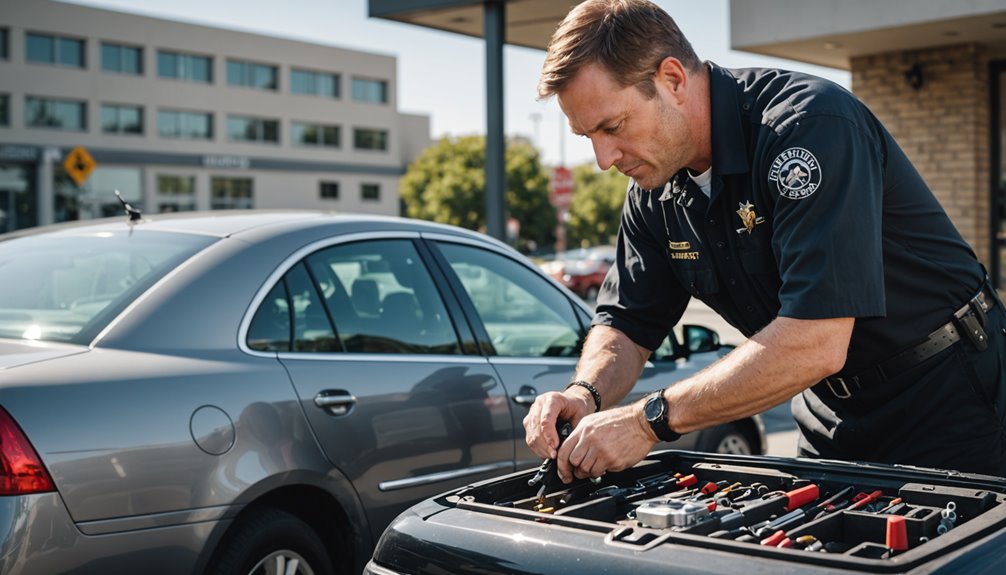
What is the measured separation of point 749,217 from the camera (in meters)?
2.37

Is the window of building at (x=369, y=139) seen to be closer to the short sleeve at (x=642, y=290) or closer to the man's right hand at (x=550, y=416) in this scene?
the short sleeve at (x=642, y=290)

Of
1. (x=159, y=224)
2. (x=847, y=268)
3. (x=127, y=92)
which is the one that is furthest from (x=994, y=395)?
(x=127, y=92)

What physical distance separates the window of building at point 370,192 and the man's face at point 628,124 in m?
68.1

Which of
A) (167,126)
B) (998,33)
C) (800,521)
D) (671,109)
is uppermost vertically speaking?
(167,126)

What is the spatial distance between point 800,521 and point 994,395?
0.87 meters

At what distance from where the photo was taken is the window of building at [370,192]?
69.8m

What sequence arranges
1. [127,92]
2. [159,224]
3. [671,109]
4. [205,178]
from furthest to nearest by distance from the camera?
[205,178] < [127,92] < [159,224] < [671,109]

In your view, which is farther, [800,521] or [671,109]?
[671,109]

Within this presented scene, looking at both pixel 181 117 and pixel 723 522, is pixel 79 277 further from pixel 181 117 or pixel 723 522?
pixel 181 117

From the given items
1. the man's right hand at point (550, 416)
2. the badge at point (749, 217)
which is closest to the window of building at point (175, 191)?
the man's right hand at point (550, 416)

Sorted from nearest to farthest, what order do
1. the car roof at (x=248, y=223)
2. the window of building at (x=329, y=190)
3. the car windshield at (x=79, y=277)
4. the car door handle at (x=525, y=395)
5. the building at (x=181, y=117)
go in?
the car windshield at (x=79, y=277) → the car roof at (x=248, y=223) → the car door handle at (x=525, y=395) → the building at (x=181, y=117) → the window of building at (x=329, y=190)

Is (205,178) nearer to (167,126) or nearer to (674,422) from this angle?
(167,126)

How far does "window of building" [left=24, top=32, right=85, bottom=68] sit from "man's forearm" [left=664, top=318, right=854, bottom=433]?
57.5m

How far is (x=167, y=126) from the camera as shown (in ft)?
194
